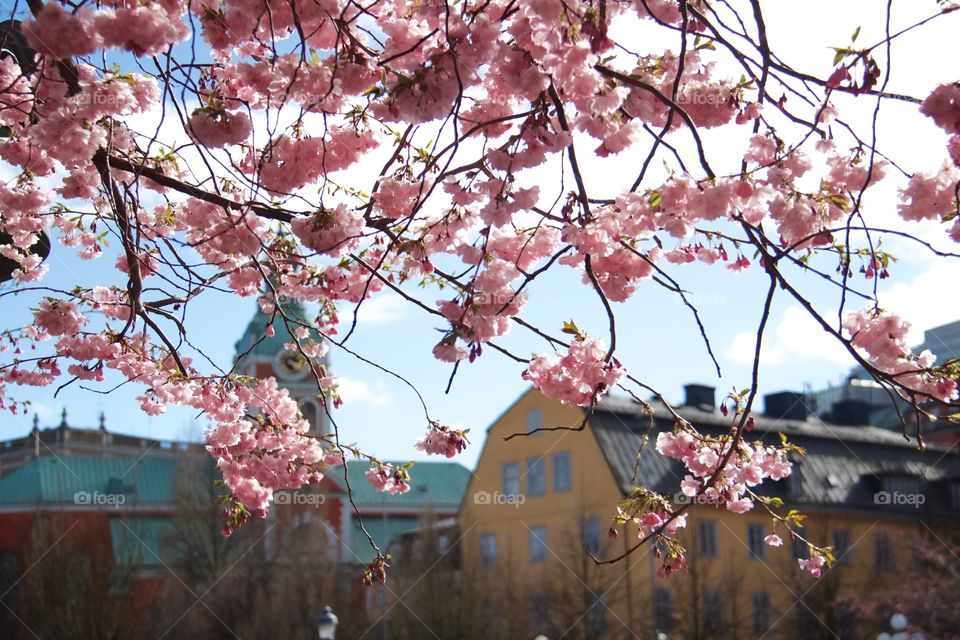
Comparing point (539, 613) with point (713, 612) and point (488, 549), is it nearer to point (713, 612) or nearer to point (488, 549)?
point (713, 612)

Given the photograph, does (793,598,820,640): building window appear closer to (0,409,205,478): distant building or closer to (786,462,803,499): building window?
(786,462,803,499): building window

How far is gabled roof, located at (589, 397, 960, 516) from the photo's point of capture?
2561 centimetres

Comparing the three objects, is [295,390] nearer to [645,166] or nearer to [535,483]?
[535,483]

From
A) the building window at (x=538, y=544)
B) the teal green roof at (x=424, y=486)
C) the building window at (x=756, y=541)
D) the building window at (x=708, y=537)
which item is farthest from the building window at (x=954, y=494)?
the teal green roof at (x=424, y=486)

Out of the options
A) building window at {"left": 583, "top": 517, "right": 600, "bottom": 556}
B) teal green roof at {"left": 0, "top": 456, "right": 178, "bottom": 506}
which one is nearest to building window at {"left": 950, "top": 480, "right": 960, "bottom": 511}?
building window at {"left": 583, "top": 517, "right": 600, "bottom": 556}

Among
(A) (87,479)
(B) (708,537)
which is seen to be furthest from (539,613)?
(A) (87,479)

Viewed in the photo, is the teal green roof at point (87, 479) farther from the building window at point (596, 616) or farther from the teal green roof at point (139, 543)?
the building window at point (596, 616)

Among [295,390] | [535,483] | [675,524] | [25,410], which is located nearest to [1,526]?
[295,390]

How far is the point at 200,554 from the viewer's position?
29.4 m

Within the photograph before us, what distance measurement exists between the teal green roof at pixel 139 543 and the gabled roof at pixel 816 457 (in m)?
12.4

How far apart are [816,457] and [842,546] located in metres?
3.83

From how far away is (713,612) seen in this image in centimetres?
2202

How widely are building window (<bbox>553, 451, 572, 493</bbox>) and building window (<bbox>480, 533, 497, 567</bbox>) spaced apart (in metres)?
2.52

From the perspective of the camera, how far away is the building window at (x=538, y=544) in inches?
1020
